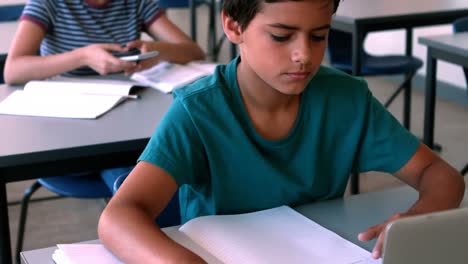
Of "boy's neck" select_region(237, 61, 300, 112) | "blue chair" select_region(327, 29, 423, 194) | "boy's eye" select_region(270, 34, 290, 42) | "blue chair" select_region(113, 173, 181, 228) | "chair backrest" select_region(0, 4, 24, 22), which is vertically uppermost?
"boy's eye" select_region(270, 34, 290, 42)

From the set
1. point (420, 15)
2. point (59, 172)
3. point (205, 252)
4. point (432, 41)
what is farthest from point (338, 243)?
point (420, 15)

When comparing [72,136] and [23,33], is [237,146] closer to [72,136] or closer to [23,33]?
[72,136]

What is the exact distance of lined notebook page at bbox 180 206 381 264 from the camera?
1104 mm

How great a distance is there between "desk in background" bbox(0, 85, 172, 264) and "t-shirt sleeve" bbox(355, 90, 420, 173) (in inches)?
23.5

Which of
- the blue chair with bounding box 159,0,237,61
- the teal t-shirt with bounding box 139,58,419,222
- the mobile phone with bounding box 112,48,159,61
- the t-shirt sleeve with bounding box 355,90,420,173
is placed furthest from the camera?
the blue chair with bounding box 159,0,237,61

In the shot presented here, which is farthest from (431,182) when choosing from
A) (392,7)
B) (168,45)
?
(392,7)

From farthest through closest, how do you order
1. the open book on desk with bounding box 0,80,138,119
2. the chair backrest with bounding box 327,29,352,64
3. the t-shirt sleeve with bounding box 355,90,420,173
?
the chair backrest with bounding box 327,29,352,64, the open book on desk with bounding box 0,80,138,119, the t-shirt sleeve with bounding box 355,90,420,173

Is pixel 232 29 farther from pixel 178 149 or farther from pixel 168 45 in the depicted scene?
pixel 168 45

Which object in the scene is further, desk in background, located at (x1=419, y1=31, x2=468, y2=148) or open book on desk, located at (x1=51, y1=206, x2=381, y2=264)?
desk in background, located at (x1=419, y1=31, x2=468, y2=148)

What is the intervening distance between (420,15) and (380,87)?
174 cm

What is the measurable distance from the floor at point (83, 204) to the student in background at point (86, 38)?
68cm

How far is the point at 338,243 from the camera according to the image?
3.81 feet

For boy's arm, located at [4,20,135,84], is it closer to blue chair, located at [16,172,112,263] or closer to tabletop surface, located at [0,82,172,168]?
tabletop surface, located at [0,82,172,168]

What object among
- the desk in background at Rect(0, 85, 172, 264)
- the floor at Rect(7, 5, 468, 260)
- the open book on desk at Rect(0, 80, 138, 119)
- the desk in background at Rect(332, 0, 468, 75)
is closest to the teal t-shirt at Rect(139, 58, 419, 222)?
the desk in background at Rect(0, 85, 172, 264)
